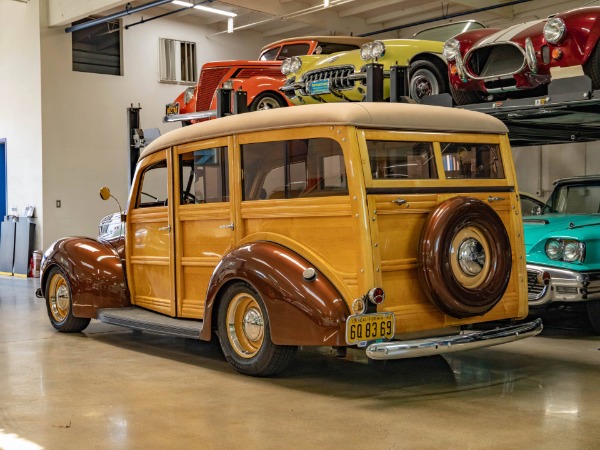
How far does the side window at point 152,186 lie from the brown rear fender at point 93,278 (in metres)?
0.58

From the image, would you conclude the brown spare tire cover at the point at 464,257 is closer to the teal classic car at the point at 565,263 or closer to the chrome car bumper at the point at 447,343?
the chrome car bumper at the point at 447,343

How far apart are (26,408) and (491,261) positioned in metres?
3.13

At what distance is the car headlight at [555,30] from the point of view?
719 cm

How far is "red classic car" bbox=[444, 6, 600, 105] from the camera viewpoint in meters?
7.18

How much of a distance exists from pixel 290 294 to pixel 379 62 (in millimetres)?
4850

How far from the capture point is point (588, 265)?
6973 mm

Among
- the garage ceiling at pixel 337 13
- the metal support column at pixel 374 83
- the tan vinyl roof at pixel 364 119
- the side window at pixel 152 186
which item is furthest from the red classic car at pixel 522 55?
the garage ceiling at pixel 337 13

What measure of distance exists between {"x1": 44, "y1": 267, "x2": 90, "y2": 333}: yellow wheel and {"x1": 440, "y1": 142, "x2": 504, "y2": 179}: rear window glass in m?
3.87

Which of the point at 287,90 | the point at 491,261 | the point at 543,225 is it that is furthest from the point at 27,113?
the point at 491,261

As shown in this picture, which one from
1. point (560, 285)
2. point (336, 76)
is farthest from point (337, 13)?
point (560, 285)

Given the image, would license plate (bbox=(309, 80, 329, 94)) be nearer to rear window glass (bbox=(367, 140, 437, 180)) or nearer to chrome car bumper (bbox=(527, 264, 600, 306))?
chrome car bumper (bbox=(527, 264, 600, 306))

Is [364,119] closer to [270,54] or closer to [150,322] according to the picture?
[150,322]

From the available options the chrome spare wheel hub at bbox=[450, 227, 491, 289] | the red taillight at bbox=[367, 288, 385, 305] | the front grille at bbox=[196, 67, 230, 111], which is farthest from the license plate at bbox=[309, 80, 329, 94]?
the red taillight at bbox=[367, 288, 385, 305]

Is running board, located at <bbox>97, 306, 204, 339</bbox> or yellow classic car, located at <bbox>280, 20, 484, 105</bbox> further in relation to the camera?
yellow classic car, located at <bbox>280, 20, 484, 105</bbox>
